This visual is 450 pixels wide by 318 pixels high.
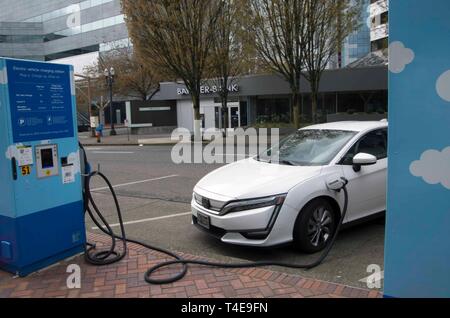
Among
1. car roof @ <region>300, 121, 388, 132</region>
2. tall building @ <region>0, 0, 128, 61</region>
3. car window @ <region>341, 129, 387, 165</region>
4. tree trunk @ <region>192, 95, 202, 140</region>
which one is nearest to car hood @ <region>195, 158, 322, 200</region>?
car window @ <region>341, 129, 387, 165</region>

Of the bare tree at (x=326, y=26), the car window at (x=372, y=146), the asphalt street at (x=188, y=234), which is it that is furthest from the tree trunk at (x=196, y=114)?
the car window at (x=372, y=146)

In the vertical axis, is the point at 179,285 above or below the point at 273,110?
below

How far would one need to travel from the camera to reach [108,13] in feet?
212

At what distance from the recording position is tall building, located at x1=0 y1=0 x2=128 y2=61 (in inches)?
2561

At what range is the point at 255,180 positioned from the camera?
512cm

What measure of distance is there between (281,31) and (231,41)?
413cm

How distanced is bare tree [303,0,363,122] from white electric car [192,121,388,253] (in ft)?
49.1

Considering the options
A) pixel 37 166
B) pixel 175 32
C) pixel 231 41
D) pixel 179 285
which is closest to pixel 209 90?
pixel 231 41

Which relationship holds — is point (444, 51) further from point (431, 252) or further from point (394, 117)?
point (431, 252)

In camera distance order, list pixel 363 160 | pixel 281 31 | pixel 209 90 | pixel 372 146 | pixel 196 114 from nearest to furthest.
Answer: pixel 363 160, pixel 372 146, pixel 281 31, pixel 196 114, pixel 209 90

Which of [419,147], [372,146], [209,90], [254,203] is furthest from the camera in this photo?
[209,90]

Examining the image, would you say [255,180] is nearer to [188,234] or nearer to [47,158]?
[188,234]
